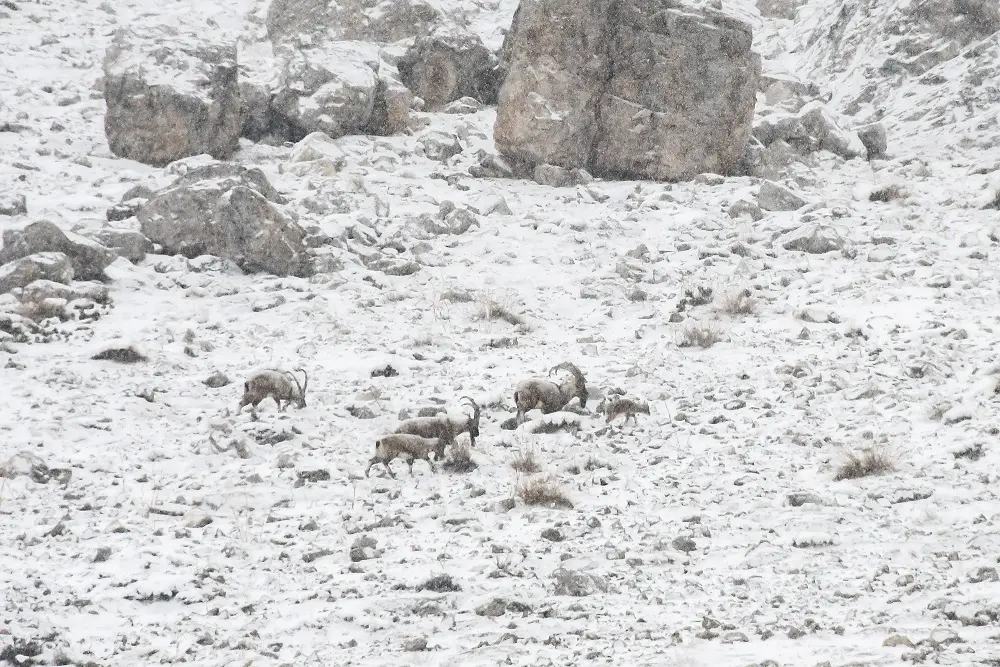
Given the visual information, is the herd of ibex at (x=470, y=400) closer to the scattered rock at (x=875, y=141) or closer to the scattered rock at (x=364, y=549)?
the scattered rock at (x=364, y=549)

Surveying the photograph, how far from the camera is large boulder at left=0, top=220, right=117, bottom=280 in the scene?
37.3ft

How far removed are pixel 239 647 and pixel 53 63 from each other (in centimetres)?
1952

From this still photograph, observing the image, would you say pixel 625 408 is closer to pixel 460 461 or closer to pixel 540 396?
pixel 540 396

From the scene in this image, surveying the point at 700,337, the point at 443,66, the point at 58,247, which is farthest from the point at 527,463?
the point at 443,66

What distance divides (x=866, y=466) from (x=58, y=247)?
9.91 meters

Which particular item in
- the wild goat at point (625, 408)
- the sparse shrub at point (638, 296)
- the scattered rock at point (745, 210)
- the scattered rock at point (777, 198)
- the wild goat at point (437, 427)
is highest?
the scattered rock at point (777, 198)

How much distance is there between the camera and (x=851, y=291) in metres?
11.0

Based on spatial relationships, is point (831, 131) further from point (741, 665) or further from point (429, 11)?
point (741, 665)

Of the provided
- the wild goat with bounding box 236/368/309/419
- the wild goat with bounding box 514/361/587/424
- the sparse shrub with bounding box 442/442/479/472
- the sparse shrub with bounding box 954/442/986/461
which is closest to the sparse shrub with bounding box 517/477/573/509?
the sparse shrub with bounding box 442/442/479/472

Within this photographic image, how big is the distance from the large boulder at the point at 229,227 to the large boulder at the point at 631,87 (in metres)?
5.68

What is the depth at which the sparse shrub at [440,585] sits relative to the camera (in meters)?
5.33

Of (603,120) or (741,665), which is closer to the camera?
(741,665)

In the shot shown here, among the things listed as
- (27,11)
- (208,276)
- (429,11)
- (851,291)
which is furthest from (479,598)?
(27,11)

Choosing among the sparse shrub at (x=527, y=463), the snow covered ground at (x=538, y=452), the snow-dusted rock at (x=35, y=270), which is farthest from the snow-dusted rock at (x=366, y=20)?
the sparse shrub at (x=527, y=463)
